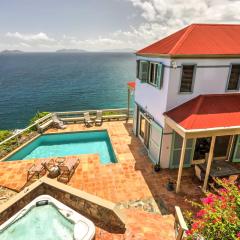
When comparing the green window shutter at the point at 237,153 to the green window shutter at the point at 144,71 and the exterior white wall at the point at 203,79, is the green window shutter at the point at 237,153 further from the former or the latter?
the green window shutter at the point at 144,71

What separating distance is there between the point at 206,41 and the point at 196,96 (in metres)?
2.99

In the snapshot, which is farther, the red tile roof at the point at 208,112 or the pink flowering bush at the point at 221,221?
the red tile roof at the point at 208,112

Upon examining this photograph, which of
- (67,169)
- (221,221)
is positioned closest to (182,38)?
(221,221)

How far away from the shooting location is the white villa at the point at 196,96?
30.9 feet

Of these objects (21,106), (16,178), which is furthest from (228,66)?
(21,106)

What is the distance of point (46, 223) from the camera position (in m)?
7.00

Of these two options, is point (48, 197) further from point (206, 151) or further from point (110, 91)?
point (110, 91)

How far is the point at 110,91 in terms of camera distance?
202ft

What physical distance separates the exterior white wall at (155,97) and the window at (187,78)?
857mm

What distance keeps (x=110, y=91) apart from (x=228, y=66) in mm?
52168

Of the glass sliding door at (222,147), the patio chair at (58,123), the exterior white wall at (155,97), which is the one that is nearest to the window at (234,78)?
the glass sliding door at (222,147)

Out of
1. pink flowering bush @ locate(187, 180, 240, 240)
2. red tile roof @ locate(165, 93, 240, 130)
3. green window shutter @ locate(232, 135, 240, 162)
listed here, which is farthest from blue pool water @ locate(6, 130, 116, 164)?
pink flowering bush @ locate(187, 180, 240, 240)

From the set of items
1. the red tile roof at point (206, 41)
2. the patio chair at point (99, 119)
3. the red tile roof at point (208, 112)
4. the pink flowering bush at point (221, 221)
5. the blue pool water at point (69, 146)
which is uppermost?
the red tile roof at point (206, 41)

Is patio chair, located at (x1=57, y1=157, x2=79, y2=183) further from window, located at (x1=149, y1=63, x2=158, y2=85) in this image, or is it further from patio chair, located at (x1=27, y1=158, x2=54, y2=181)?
window, located at (x1=149, y1=63, x2=158, y2=85)
